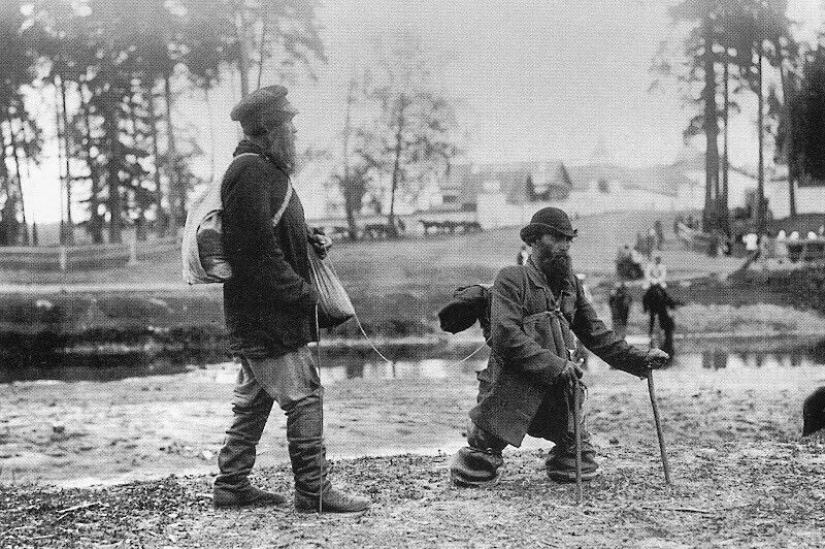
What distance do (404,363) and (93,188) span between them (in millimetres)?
7296

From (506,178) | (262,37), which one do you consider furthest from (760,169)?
(262,37)

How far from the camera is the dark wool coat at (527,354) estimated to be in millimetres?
4855

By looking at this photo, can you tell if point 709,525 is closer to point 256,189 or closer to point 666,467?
point 666,467

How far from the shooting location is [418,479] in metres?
5.16

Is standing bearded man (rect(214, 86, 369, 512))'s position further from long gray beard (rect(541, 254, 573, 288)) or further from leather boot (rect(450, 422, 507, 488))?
long gray beard (rect(541, 254, 573, 288))

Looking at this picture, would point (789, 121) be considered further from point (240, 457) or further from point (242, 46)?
point (240, 457)

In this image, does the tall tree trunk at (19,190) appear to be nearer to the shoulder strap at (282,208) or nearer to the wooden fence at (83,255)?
the wooden fence at (83,255)

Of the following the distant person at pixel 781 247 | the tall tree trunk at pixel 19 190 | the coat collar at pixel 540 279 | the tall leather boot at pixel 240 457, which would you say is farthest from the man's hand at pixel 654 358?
the distant person at pixel 781 247

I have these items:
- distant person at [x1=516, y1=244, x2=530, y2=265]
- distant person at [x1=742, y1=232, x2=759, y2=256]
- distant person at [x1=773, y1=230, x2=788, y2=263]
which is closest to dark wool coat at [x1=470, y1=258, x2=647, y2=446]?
distant person at [x1=516, y1=244, x2=530, y2=265]

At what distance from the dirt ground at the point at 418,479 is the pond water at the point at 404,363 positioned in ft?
11.6

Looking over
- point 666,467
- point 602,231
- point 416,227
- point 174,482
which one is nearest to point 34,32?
point 416,227

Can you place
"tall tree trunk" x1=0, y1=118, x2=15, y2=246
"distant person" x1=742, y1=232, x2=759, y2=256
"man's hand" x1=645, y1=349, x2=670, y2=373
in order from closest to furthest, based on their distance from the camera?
"man's hand" x1=645, y1=349, x2=670, y2=373 < "tall tree trunk" x1=0, y1=118, x2=15, y2=246 < "distant person" x1=742, y1=232, x2=759, y2=256

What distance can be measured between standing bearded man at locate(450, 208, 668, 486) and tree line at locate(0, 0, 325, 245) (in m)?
12.5

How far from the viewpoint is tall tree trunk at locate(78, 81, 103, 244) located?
688 inches
